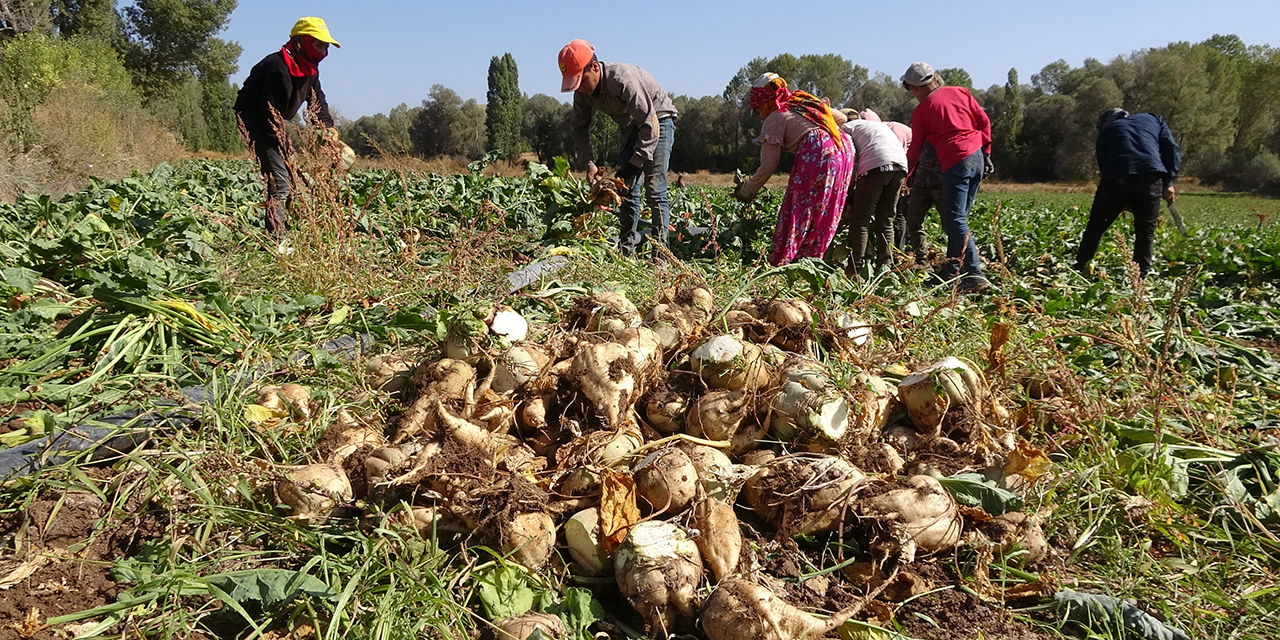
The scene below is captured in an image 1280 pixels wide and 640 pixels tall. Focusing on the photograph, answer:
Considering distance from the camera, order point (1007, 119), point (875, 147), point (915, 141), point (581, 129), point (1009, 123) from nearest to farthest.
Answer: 1. point (875, 147)
2. point (915, 141)
3. point (581, 129)
4. point (1009, 123)
5. point (1007, 119)

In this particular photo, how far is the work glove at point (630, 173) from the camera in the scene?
5.50 m

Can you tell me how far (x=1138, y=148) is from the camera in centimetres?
561

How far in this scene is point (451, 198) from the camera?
7.23m

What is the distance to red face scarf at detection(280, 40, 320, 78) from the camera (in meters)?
5.27

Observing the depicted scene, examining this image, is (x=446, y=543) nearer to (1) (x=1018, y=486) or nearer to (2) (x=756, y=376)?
(2) (x=756, y=376)

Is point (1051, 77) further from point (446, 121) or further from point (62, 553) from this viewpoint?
point (62, 553)

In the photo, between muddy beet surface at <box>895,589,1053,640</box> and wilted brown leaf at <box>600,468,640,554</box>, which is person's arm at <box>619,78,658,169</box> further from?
muddy beet surface at <box>895,589,1053,640</box>

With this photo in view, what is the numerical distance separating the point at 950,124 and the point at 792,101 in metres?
1.30

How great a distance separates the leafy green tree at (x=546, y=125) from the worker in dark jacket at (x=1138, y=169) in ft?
82.2

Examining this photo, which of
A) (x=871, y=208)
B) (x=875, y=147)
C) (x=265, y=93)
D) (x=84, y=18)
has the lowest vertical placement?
(x=871, y=208)

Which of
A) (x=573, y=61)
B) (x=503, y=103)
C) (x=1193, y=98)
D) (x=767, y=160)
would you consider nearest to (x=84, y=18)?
(x=503, y=103)

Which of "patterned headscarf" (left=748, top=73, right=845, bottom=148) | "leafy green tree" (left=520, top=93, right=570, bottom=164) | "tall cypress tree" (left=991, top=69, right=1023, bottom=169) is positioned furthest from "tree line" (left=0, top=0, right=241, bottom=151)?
"tall cypress tree" (left=991, top=69, right=1023, bottom=169)

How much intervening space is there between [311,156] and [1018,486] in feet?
12.3

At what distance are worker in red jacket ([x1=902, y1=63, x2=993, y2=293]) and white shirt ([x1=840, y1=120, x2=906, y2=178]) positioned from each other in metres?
0.32
